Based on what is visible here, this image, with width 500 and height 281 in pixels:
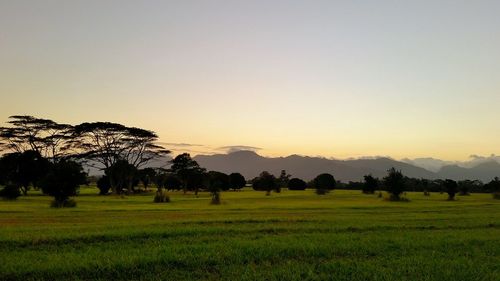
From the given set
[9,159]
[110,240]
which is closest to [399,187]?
[110,240]

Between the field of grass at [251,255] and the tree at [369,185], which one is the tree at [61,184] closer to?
the field of grass at [251,255]

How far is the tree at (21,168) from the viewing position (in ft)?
301

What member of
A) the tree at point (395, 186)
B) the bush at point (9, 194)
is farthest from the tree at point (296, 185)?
the bush at point (9, 194)

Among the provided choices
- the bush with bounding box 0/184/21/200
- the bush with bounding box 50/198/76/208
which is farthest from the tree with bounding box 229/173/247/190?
the bush with bounding box 50/198/76/208

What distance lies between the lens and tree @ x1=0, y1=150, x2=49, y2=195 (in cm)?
9188

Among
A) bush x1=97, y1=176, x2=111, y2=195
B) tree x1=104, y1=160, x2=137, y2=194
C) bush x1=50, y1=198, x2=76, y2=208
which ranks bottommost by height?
bush x1=50, y1=198, x2=76, y2=208

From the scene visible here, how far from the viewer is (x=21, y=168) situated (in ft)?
301

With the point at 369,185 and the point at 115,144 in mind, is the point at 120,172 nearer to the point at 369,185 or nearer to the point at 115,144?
the point at 115,144

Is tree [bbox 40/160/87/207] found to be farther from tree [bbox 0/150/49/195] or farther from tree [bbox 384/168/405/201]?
tree [bbox 0/150/49/195]

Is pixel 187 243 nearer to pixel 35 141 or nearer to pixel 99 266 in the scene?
pixel 99 266

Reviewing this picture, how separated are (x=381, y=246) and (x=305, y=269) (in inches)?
217

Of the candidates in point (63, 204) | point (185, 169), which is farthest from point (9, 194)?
point (185, 169)

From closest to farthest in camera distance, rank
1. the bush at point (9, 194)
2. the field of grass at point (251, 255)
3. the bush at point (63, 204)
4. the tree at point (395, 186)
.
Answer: the field of grass at point (251, 255), the bush at point (63, 204), the bush at point (9, 194), the tree at point (395, 186)

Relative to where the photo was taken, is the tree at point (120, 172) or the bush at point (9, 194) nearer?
the bush at point (9, 194)
